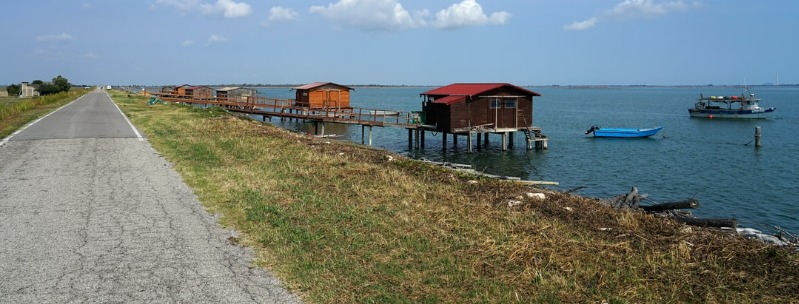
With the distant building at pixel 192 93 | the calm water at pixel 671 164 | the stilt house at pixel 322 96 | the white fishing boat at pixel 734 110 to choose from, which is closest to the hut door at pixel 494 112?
the calm water at pixel 671 164

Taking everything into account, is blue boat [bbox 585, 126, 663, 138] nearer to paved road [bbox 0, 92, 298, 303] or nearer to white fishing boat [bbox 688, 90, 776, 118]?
white fishing boat [bbox 688, 90, 776, 118]

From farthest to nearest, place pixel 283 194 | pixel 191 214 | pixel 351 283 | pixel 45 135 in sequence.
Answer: pixel 45 135, pixel 283 194, pixel 191 214, pixel 351 283

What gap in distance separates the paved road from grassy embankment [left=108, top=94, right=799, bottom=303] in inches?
20.0

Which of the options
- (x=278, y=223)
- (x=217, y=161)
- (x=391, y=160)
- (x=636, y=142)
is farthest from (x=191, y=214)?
(x=636, y=142)

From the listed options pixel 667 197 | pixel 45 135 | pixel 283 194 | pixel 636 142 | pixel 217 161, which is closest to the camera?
pixel 283 194

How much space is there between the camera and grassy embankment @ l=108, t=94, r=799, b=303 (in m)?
6.10

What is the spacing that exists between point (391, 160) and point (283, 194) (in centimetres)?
677

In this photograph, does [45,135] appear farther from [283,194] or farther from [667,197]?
[667,197]

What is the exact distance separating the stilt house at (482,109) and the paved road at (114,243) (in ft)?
87.2

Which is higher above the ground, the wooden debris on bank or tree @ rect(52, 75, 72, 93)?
tree @ rect(52, 75, 72, 93)

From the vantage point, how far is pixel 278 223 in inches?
343

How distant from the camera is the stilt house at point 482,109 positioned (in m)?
38.8

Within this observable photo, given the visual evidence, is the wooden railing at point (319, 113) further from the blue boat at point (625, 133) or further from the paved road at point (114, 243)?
the paved road at point (114, 243)

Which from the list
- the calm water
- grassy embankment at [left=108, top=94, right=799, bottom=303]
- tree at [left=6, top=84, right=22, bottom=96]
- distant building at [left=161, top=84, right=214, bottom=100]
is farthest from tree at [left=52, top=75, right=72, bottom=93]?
grassy embankment at [left=108, top=94, right=799, bottom=303]
